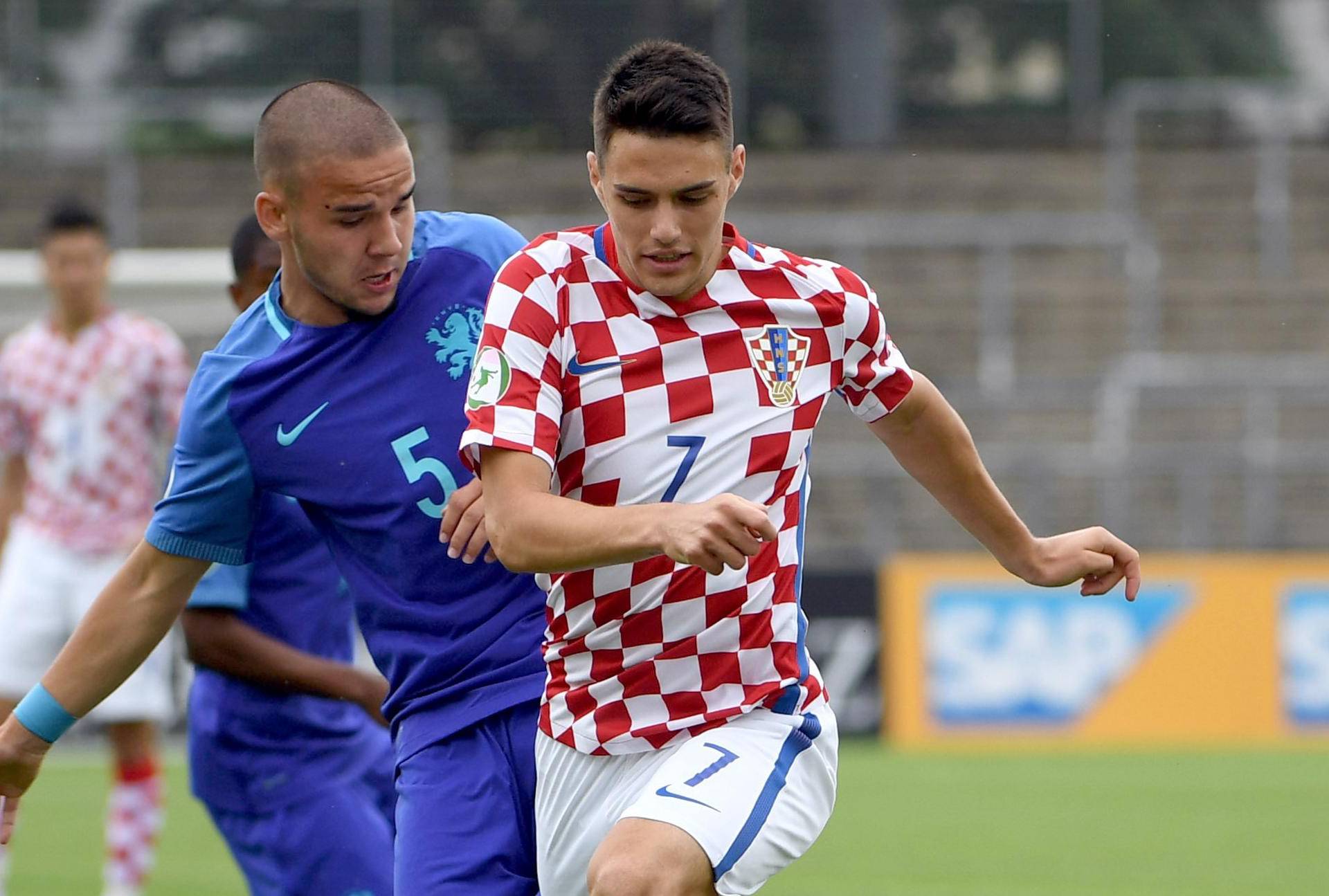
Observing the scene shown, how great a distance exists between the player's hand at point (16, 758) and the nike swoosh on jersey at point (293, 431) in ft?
2.55

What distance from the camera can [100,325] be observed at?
8.11 meters

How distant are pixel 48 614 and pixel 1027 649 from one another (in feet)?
23.8

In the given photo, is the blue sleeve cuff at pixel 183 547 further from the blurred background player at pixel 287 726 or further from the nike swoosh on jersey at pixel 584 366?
the nike swoosh on jersey at pixel 584 366

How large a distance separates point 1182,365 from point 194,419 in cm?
1509

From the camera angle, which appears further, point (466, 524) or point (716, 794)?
point (466, 524)

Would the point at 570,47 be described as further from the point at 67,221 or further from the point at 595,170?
the point at 595,170

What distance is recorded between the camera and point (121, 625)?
3939mm

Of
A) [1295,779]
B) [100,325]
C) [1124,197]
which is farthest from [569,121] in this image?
[100,325]

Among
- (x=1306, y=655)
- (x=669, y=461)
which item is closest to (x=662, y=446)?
(x=669, y=461)

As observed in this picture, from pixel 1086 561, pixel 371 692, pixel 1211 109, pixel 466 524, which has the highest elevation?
pixel 1211 109

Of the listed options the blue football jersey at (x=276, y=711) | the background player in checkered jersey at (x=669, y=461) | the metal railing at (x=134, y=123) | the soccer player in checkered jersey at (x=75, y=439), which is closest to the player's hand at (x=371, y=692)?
the blue football jersey at (x=276, y=711)

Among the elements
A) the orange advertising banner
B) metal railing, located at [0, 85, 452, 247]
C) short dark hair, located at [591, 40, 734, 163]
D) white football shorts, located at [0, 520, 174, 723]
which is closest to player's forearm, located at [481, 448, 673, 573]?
short dark hair, located at [591, 40, 734, 163]

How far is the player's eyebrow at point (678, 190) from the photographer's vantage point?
3.35 meters

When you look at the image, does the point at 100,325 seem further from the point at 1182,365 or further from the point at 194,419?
the point at 1182,365
